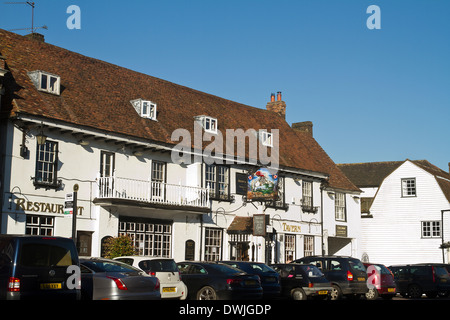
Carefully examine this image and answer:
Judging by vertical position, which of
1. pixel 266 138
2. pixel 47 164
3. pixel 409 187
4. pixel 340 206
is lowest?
pixel 340 206

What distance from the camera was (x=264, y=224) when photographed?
1151 inches

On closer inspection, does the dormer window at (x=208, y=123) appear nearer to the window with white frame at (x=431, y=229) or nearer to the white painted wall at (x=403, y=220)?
the white painted wall at (x=403, y=220)

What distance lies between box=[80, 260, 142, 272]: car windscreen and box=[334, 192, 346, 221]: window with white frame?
2420 centimetres

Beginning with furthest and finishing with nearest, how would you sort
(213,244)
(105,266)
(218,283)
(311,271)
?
(213,244) < (311,271) < (218,283) < (105,266)

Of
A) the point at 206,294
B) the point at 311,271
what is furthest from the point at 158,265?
the point at 311,271

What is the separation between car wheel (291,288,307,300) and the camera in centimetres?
2074

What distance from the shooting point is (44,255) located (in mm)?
13508

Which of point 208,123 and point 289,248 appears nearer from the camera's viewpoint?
point 208,123


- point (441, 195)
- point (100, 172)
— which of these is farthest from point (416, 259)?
point (100, 172)

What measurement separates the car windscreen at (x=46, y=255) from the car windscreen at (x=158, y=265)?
383 cm

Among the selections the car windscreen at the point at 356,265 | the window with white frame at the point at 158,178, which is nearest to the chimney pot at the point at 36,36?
the window with white frame at the point at 158,178

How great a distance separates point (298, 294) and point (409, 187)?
83.4 feet

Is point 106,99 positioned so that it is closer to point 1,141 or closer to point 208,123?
point 208,123

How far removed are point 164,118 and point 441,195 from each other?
22.1 meters
